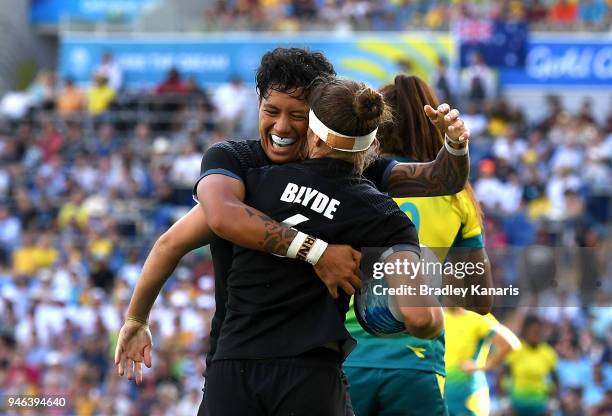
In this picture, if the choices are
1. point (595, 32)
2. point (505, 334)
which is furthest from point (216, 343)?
point (595, 32)

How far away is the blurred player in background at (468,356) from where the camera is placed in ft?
16.3

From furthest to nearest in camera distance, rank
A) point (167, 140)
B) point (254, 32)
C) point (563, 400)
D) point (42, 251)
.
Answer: point (254, 32) → point (167, 140) → point (42, 251) → point (563, 400)

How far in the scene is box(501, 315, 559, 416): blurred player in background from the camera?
966 cm

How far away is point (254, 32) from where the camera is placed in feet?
67.1

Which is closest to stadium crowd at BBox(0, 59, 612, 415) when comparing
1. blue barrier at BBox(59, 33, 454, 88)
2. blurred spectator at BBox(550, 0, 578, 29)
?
blue barrier at BBox(59, 33, 454, 88)

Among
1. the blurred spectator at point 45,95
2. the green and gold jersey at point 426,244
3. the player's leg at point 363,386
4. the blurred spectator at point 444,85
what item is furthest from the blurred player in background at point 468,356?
the blurred spectator at point 45,95

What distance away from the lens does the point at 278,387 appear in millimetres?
3320

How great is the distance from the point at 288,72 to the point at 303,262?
56cm

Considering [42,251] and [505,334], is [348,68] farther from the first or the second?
[505,334]

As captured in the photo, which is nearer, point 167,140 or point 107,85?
point 167,140

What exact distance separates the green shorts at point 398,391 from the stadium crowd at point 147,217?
190 inches

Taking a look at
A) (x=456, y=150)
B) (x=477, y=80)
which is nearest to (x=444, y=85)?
(x=477, y=80)

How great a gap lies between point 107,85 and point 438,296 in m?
16.4

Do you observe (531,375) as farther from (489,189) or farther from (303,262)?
(303,262)
